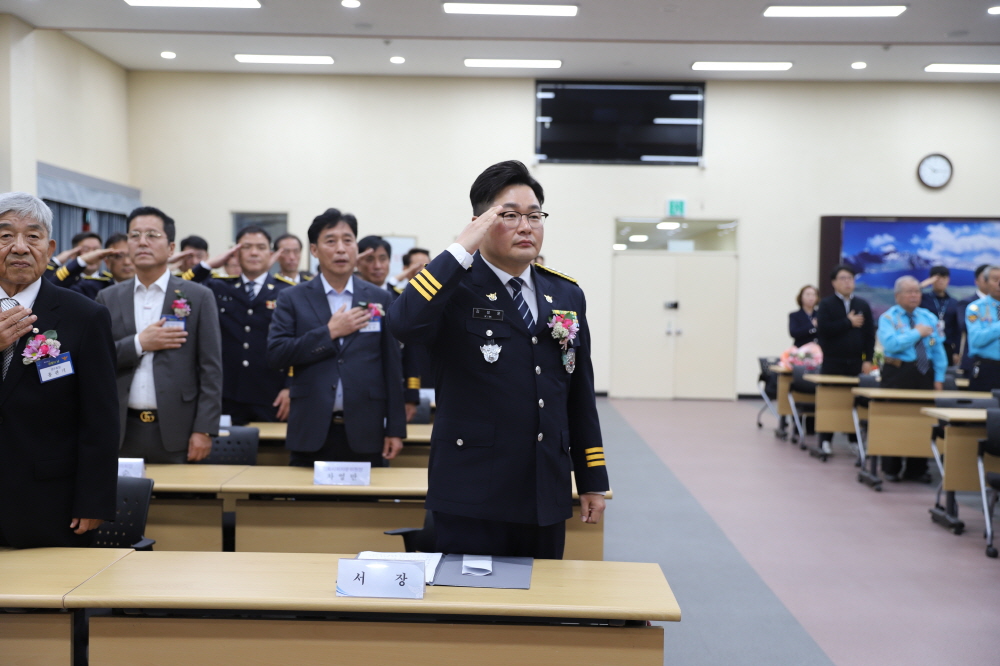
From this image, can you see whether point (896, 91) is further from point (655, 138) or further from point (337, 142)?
point (337, 142)

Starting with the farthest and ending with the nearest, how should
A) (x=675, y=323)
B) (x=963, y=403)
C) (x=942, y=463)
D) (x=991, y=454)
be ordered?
(x=675, y=323), (x=963, y=403), (x=942, y=463), (x=991, y=454)

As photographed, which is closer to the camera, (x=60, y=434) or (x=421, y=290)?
(x=421, y=290)

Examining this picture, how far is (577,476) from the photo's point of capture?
2.26 meters

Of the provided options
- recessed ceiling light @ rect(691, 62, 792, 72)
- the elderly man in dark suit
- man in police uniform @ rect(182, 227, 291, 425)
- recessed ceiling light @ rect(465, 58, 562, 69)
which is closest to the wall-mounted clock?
recessed ceiling light @ rect(691, 62, 792, 72)

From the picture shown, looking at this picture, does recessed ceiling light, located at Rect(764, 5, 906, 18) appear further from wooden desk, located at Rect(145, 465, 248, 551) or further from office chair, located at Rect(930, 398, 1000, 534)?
wooden desk, located at Rect(145, 465, 248, 551)

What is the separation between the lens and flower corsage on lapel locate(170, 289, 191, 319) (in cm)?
333

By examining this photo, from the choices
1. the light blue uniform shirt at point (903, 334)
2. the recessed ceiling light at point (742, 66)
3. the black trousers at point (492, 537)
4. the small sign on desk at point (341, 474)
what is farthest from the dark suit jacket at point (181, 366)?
the recessed ceiling light at point (742, 66)

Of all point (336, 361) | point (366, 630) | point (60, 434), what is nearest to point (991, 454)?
point (336, 361)

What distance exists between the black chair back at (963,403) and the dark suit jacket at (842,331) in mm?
1832

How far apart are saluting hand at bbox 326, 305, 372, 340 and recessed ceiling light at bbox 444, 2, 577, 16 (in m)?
5.72

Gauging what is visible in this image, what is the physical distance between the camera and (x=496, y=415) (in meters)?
2.07

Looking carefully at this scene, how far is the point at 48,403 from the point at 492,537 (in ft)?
4.30

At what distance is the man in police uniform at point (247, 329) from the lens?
16.3ft

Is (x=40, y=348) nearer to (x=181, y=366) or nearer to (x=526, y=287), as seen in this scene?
(x=181, y=366)
